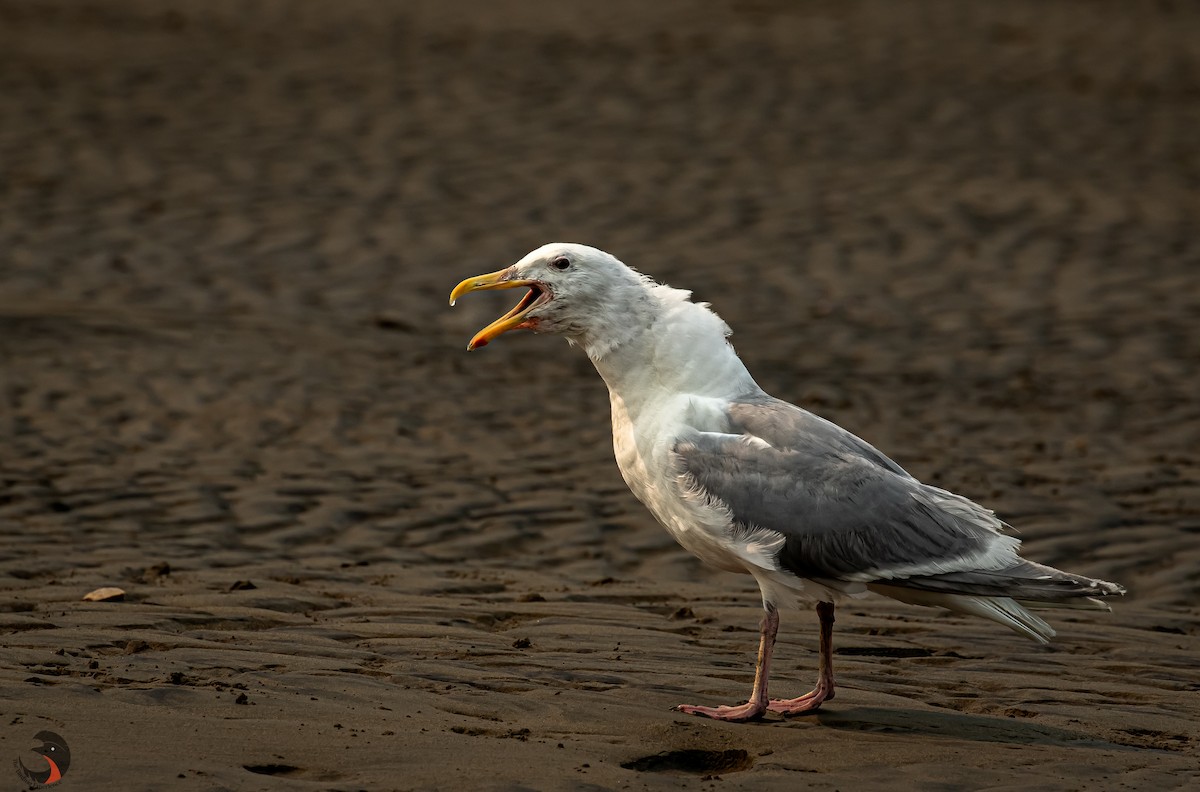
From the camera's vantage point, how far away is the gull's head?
6.18 meters

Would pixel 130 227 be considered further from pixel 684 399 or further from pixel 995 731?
pixel 995 731

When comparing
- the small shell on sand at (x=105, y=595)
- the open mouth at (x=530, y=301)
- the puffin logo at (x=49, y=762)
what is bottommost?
the small shell on sand at (x=105, y=595)

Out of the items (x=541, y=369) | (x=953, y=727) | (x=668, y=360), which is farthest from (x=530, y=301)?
(x=541, y=369)

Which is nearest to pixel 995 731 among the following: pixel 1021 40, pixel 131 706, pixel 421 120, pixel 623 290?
pixel 623 290

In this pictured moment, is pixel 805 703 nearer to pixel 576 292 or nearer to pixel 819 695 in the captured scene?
pixel 819 695

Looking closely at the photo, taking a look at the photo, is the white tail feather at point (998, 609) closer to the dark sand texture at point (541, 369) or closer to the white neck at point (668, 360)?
the dark sand texture at point (541, 369)

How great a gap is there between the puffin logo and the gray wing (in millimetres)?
2352

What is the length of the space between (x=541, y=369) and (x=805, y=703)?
19.3 ft

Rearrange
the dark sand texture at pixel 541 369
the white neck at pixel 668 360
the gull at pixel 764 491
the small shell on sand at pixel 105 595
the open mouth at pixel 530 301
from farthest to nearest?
the small shell on sand at pixel 105 595, the open mouth at pixel 530 301, the white neck at pixel 668 360, the gull at pixel 764 491, the dark sand texture at pixel 541 369

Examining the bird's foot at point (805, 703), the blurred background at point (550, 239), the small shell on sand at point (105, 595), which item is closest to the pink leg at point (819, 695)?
the bird's foot at point (805, 703)

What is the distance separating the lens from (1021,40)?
19.8 m

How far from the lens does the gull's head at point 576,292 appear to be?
6.18 m

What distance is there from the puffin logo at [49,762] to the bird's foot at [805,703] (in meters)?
2.50

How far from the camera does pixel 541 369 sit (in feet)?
37.6
